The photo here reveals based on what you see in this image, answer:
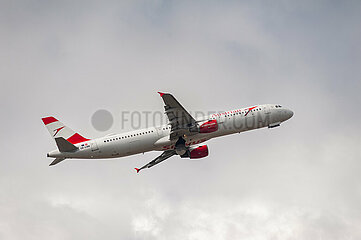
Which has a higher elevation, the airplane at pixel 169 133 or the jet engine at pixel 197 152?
the airplane at pixel 169 133

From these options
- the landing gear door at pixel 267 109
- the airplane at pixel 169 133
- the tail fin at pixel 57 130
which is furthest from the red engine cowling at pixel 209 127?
the tail fin at pixel 57 130

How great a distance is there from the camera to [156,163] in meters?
72.2

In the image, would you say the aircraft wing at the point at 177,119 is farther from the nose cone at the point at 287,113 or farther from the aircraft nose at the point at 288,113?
the aircraft nose at the point at 288,113

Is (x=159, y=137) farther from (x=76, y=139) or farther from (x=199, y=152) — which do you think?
(x=76, y=139)

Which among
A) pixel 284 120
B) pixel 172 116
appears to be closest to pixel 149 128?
pixel 172 116

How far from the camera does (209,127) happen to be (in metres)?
60.9

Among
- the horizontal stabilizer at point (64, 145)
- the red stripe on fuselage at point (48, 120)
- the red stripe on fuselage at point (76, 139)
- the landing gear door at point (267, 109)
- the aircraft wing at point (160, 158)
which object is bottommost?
the aircraft wing at point (160, 158)

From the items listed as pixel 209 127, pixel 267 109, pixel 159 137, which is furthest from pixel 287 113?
pixel 159 137

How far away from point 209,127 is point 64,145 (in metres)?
19.9

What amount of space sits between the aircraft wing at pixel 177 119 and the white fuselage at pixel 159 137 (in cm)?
150

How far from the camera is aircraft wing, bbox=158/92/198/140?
5802cm

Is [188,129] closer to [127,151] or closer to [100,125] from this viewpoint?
[127,151]

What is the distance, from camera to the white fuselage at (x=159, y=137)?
59.5m

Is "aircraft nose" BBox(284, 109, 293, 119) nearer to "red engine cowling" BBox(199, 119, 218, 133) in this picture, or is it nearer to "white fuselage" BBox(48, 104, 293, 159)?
"white fuselage" BBox(48, 104, 293, 159)
